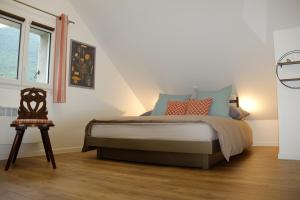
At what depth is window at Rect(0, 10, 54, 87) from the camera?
320cm

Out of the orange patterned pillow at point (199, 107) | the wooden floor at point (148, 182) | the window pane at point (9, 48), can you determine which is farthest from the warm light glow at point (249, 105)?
the window pane at point (9, 48)

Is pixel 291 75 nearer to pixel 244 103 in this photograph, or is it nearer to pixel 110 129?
pixel 244 103

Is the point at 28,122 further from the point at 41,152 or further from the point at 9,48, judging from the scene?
the point at 9,48

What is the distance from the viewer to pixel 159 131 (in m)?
2.62

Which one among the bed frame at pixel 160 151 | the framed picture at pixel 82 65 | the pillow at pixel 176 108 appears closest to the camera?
the bed frame at pixel 160 151

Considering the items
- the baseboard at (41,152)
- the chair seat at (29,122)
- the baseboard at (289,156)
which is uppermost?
the chair seat at (29,122)

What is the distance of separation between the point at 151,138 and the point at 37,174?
1133mm

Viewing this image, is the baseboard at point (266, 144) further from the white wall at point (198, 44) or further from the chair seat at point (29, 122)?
the chair seat at point (29, 122)

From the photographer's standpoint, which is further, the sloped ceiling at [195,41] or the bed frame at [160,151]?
the sloped ceiling at [195,41]

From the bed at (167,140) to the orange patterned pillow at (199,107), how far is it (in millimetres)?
601

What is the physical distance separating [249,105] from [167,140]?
227 centimetres

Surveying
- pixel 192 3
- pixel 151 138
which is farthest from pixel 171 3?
pixel 151 138

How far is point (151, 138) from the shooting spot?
2654mm

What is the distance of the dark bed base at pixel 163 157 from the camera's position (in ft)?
7.91
